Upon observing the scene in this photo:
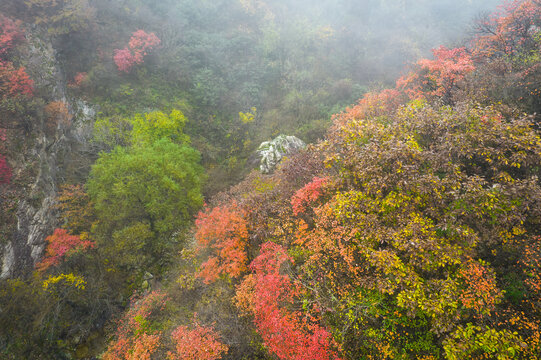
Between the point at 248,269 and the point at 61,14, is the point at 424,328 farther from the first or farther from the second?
the point at 61,14

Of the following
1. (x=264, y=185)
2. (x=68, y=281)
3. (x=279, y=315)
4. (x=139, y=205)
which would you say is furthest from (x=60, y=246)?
(x=279, y=315)

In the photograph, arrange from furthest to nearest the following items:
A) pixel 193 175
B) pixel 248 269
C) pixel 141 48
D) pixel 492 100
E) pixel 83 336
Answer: pixel 141 48 → pixel 193 175 → pixel 83 336 → pixel 248 269 → pixel 492 100

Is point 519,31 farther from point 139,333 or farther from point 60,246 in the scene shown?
point 60,246

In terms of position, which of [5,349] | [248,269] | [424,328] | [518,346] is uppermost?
[518,346]

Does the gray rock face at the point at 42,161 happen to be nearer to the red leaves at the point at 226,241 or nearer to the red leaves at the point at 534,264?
the red leaves at the point at 226,241

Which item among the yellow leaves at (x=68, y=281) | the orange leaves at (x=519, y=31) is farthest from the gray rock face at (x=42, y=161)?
the orange leaves at (x=519, y=31)

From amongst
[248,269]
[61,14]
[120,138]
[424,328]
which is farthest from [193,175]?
[61,14]

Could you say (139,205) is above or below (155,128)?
below
